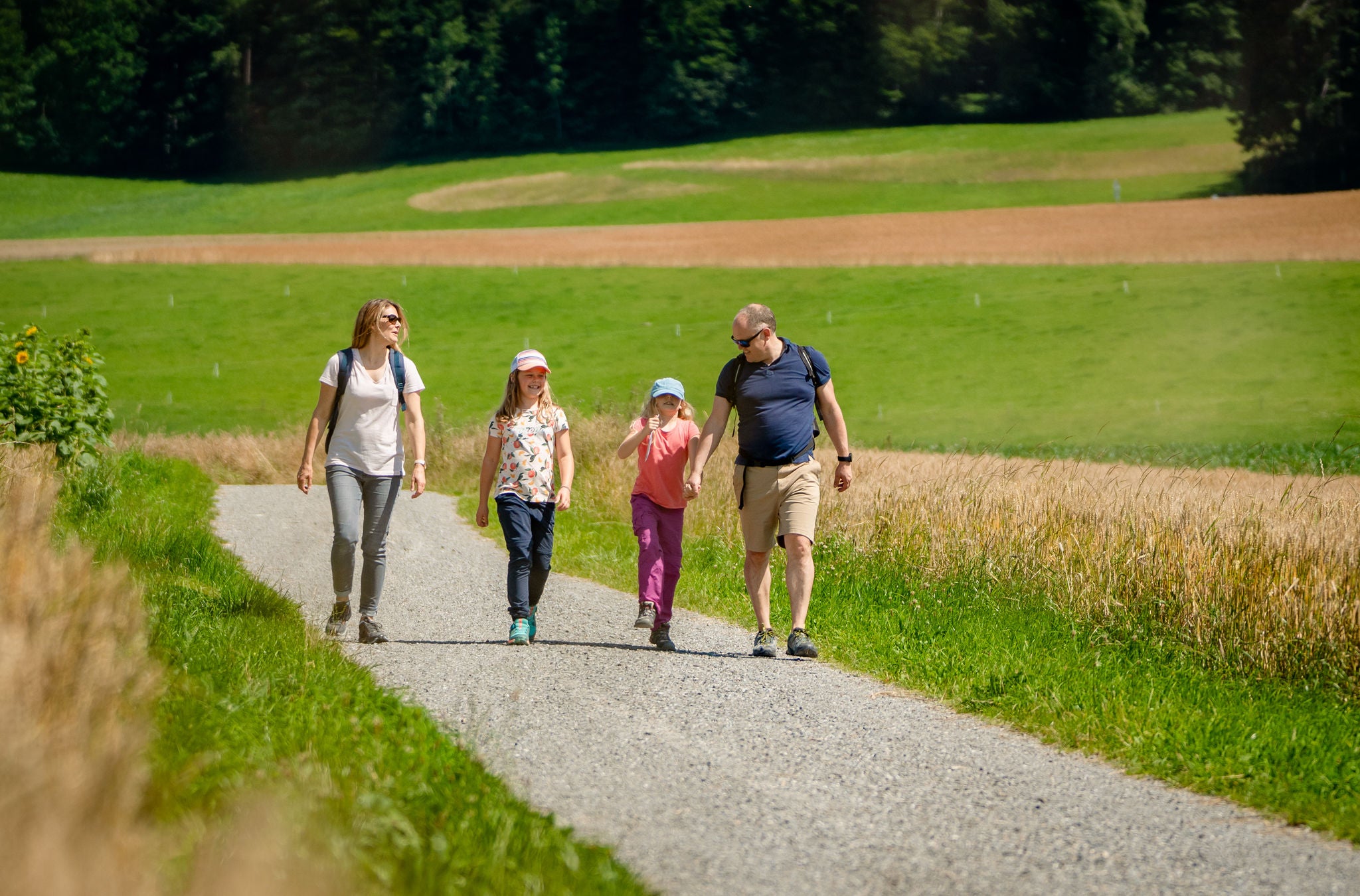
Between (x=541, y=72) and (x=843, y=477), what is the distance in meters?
72.3

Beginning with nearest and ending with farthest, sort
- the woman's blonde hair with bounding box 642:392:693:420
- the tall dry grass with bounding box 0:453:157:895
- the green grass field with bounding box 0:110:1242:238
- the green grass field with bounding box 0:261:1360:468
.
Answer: the tall dry grass with bounding box 0:453:157:895 → the woman's blonde hair with bounding box 642:392:693:420 → the green grass field with bounding box 0:261:1360:468 → the green grass field with bounding box 0:110:1242:238

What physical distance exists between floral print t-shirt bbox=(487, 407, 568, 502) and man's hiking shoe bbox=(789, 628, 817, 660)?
1.83 meters

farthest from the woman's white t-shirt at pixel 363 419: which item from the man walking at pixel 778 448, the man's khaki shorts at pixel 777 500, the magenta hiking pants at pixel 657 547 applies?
the man's khaki shorts at pixel 777 500

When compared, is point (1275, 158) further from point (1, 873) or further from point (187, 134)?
point (1, 873)

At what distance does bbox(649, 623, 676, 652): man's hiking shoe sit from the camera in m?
8.23

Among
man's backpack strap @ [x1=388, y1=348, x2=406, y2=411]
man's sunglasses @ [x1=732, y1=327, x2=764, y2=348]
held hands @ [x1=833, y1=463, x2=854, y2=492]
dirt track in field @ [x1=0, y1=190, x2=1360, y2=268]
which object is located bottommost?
held hands @ [x1=833, y1=463, x2=854, y2=492]

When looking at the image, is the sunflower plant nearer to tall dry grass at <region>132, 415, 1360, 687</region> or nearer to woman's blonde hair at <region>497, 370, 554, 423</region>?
tall dry grass at <region>132, 415, 1360, 687</region>

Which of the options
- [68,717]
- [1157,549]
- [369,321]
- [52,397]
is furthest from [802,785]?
[52,397]

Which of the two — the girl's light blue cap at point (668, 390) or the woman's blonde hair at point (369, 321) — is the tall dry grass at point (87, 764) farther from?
the girl's light blue cap at point (668, 390)

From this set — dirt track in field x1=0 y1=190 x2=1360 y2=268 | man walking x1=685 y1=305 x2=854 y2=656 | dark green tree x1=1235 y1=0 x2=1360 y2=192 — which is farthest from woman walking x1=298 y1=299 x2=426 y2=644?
dark green tree x1=1235 y1=0 x2=1360 y2=192

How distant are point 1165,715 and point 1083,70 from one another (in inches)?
3125

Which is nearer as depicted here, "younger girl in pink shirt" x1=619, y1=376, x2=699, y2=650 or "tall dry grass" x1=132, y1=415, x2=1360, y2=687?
"tall dry grass" x1=132, y1=415, x2=1360, y2=687

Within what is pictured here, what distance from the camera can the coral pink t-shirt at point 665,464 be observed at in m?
8.62

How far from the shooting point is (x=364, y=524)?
8.15m
